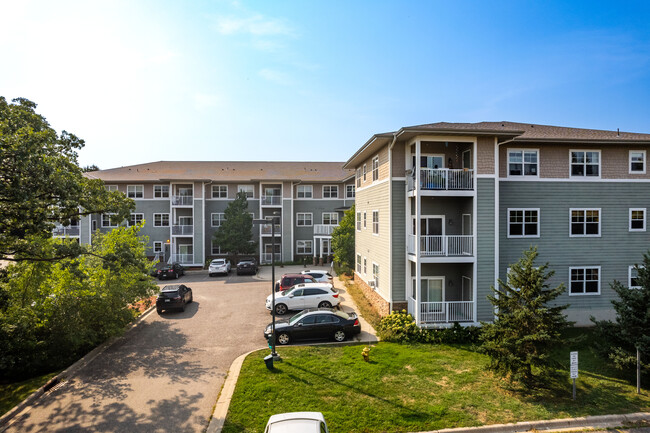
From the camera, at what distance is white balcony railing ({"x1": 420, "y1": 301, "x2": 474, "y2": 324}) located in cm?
1549

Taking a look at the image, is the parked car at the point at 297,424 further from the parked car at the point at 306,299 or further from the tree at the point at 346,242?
the tree at the point at 346,242

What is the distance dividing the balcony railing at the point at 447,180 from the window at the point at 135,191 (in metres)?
30.2

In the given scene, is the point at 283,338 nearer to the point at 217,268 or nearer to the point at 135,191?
the point at 217,268

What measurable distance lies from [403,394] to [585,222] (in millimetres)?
13319

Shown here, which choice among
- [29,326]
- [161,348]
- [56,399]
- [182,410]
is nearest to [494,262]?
[182,410]

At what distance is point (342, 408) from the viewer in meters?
9.46

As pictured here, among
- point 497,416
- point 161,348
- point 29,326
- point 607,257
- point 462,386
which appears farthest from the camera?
point 607,257

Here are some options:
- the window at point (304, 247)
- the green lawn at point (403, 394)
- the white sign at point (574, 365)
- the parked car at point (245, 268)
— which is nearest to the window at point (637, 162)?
the green lawn at point (403, 394)

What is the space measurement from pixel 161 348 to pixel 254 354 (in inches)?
162

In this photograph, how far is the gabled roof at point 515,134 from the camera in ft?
48.7

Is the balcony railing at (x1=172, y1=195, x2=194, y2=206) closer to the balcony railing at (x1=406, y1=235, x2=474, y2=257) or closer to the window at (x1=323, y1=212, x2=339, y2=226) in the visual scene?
the window at (x1=323, y1=212, x2=339, y2=226)

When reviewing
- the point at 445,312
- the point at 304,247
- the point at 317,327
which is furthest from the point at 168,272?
the point at 445,312

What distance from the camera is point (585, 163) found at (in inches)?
677

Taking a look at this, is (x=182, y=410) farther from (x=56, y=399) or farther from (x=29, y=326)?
(x=29, y=326)
